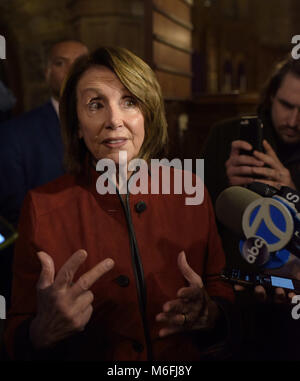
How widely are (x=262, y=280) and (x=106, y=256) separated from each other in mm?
267

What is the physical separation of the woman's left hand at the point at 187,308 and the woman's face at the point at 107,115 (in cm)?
21

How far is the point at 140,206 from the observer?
29.9 inches

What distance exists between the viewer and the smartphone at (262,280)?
2.21 ft

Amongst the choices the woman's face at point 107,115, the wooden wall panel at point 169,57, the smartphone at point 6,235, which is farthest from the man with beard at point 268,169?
the wooden wall panel at point 169,57

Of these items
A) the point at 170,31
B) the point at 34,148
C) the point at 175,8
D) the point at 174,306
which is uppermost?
the point at 175,8

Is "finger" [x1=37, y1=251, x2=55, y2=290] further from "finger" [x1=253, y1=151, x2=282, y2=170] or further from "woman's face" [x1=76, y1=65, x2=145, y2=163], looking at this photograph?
"finger" [x1=253, y1=151, x2=282, y2=170]

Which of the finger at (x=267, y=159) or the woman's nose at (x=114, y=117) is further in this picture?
the finger at (x=267, y=159)

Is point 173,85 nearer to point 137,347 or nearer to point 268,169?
point 268,169

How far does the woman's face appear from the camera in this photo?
70 cm

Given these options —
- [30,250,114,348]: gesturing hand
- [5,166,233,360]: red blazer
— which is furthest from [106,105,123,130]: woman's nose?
[30,250,114,348]: gesturing hand

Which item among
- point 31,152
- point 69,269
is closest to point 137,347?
point 69,269

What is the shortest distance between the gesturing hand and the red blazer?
73 millimetres

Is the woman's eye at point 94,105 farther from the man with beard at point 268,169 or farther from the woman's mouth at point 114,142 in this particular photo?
the man with beard at point 268,169
